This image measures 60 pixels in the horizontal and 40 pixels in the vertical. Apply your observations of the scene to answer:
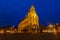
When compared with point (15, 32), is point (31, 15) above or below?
above

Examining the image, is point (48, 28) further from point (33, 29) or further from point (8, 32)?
point (8, 32)

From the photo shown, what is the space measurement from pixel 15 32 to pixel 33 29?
7.95 metres

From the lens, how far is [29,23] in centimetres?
13100

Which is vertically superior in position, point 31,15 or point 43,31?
point 31,15

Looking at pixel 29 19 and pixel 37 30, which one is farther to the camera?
pixel 29 19

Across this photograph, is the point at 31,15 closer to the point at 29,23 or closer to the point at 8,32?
the point at 29,23

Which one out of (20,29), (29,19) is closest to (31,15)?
(29,19)

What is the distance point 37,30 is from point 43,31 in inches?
145

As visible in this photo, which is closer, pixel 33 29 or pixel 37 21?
pixel 33 29

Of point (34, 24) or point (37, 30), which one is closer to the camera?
point (37, 30)

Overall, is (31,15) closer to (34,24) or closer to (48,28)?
(34,24)

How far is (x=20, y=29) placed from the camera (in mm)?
126062

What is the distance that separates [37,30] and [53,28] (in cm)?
650

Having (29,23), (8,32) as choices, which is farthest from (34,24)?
(8,32)
